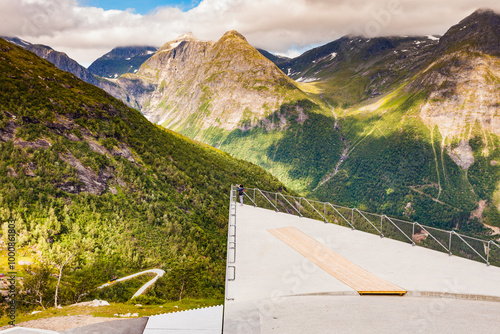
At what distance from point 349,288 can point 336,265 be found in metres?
3.13

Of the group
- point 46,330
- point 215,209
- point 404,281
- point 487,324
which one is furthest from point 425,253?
point 215,209

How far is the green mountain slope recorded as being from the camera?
48.2 metres

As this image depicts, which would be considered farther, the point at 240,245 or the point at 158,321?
the point at 240,245

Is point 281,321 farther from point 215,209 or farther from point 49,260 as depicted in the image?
point 215,209

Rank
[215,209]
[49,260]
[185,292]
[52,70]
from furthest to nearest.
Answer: [52,70] < [215,209] < [185,292] < [49,260]

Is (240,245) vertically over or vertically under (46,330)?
over

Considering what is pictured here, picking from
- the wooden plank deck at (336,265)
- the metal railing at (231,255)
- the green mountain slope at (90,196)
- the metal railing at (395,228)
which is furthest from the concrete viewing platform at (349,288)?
the green mountain slope at (90,196)

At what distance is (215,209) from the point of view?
295 ft

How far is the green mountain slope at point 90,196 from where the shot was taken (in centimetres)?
4816

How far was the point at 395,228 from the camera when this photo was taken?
79.6 feet

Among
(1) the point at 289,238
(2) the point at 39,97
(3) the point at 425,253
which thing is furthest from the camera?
(2) the point at 39,97

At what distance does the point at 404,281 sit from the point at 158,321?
15.2 meters

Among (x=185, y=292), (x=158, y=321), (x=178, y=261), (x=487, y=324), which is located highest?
(x=487, y=324)

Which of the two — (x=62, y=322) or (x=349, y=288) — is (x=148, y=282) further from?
Result: (x=349, y=288)
